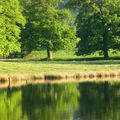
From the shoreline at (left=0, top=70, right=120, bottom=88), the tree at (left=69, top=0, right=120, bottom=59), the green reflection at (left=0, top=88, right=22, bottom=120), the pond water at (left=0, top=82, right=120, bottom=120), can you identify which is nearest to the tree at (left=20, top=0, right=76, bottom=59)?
the tree at (left=69, top=0, right=120, bottom=59)

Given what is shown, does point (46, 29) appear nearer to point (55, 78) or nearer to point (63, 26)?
point (63, 26)

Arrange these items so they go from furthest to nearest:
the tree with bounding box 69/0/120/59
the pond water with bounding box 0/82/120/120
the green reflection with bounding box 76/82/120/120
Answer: the tree with bounding box 69/0/120/59, the pond water with bounding box 0/82/120/120, the green reflection with bounding box 76/82/120/120

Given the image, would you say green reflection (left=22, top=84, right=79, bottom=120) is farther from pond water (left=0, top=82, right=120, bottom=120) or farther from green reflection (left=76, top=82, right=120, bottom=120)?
green reflection (left=76, top=82, right=120, bottom=120)

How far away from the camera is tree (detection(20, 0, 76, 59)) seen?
106 m

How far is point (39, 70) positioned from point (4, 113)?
95.2 feet

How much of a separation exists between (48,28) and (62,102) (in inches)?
2529

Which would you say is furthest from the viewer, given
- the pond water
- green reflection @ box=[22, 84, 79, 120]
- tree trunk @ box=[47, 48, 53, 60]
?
tree trunk @ box=[47, 48, 53, 60]

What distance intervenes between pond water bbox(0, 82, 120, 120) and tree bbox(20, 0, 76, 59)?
48256 millimetres

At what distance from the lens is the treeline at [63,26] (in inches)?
3738

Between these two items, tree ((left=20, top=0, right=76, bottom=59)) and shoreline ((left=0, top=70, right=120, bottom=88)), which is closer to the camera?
shoreline ((left=0, top=70, right=120, bottom=88))

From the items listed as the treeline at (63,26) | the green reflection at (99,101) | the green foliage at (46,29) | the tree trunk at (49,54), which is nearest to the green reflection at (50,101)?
the green reflection at (99,101)

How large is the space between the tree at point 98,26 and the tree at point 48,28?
33.4 feet

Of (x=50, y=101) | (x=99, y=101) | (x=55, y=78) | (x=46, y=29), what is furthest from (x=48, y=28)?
(x=99, y=101)

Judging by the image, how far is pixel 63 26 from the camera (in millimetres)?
109688
